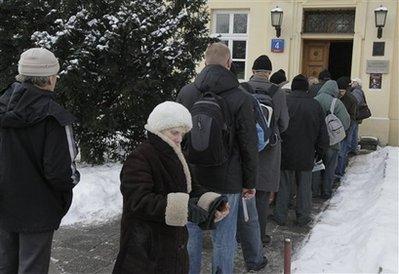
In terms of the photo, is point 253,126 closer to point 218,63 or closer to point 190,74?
point 218,63

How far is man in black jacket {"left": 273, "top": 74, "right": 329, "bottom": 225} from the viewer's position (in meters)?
5.93

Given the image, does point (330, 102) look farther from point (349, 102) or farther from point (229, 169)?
point (229, 169)

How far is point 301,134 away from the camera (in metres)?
5.98

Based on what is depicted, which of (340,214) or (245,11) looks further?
(245,11)

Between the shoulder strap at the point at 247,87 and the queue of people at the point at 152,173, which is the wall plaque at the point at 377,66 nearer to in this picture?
the shoulder strap at the point at 247,87

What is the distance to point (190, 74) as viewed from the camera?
7.48 m

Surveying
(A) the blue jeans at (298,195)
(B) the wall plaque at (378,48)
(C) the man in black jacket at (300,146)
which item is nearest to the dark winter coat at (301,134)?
(C) the man in black jacket at (300,146)

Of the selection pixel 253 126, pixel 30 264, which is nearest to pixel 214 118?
pixel 253 126

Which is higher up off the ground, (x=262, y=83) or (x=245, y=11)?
(x=245, y=11)

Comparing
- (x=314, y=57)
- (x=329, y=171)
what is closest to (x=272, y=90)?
(x=329, y=171)

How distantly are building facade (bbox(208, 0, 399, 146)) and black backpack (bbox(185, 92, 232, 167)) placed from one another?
29.8 ft

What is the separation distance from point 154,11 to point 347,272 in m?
4.46

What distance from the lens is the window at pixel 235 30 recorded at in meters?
13.4

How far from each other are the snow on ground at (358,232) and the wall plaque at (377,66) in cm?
386
